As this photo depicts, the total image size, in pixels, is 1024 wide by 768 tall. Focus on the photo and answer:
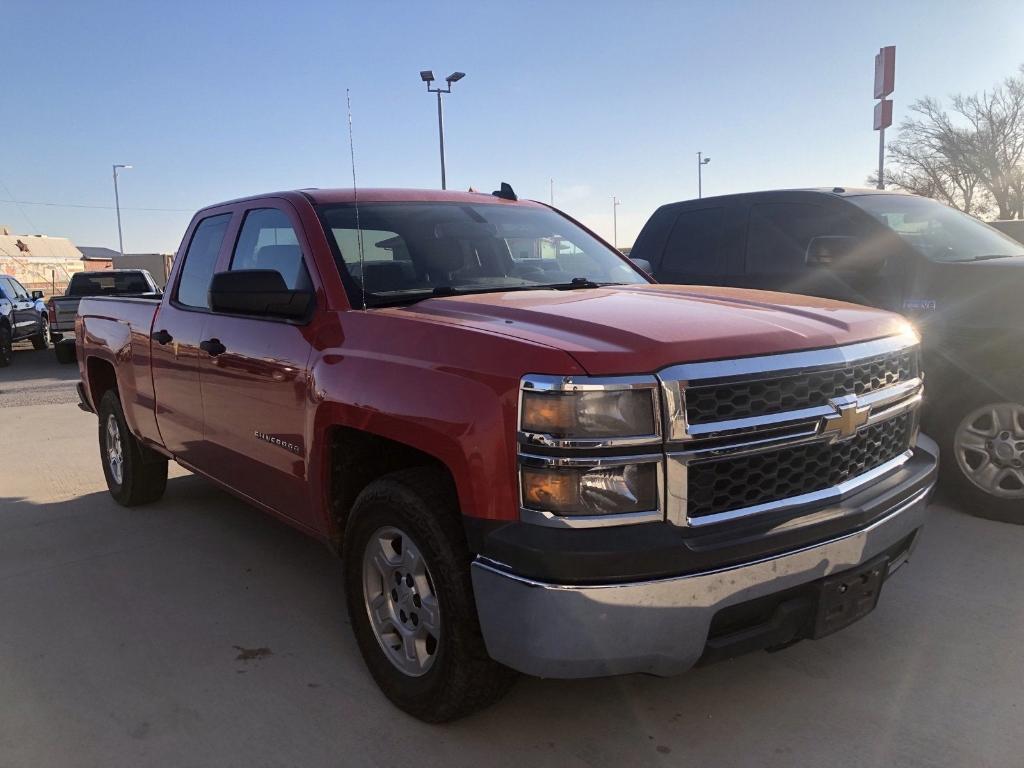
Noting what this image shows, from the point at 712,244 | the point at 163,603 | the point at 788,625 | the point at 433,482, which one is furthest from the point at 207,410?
the point at 712,244

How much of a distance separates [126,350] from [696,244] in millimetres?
4172

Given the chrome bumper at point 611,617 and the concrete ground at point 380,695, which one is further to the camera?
the concrete ground at point 380,695

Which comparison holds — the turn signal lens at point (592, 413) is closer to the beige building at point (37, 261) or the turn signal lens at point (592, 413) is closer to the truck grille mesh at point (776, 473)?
the truck grille mesh at point (776, 473)

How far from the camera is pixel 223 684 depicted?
3.16m

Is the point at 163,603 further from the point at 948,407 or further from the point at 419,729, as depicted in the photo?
the point at 948,407

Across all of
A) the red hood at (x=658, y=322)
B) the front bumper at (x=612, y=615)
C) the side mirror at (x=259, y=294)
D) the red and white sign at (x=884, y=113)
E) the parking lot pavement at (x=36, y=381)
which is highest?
the red and white sign at (x=884, y=113)

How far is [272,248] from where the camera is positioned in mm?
3840

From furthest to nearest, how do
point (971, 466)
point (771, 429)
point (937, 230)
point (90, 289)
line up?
→ 1. point (90, 289)
2. point (937, 230)
3. point (971, 466)
4. point (771, 429)

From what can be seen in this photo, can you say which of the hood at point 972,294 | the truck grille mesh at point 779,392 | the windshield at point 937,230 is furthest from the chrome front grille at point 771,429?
the windshield at point 937,230

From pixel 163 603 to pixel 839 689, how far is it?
3037 mm

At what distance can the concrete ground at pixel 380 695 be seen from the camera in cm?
267

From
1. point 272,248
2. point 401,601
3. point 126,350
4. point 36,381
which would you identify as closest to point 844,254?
point 272,248

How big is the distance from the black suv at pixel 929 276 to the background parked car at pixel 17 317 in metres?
14.1

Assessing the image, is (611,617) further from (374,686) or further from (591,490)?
(374,686)
